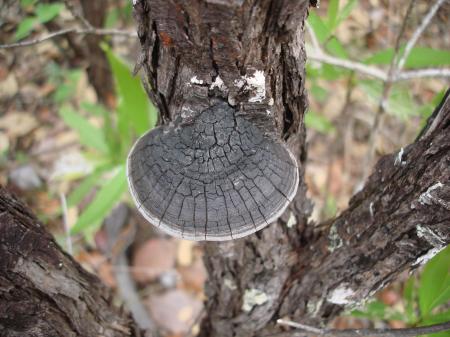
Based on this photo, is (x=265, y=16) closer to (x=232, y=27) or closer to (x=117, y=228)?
(x=232, y=27)

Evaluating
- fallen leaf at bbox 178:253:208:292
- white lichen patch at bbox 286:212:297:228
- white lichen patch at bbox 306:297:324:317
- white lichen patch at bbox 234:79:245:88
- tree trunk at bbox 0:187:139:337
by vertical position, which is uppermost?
fallen leaf at bbox 178:253:208:292

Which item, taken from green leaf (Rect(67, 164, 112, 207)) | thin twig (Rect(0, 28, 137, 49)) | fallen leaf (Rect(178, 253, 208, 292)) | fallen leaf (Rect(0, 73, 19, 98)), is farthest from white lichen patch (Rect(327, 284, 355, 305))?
fallen leaf (Rect(0, 73, 19, 98))

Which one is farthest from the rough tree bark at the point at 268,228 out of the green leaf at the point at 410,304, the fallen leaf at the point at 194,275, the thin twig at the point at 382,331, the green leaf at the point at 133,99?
the fallen leaf at the point at 194,275

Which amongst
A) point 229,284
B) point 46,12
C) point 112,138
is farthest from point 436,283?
point 46,12

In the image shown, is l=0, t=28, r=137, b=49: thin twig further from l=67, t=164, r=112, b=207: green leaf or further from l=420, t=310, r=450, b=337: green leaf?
l=420, t=310, r=450, b=337: green leaf

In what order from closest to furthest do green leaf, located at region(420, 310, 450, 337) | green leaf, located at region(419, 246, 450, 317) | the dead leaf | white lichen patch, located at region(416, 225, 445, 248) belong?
1. white lichen patch, located at region(416, 225, 445, 248)
2. green leaf, located at region(420, 310, 450, 337)
3. green leaf, located at region(419, 246, 450, 317)
4. the dead leaf

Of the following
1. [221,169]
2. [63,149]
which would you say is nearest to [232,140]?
[221,169]
